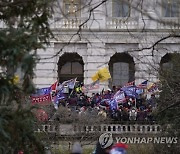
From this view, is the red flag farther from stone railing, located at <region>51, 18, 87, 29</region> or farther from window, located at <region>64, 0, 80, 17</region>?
window, located at <region>64, 0, 80, 17</region>

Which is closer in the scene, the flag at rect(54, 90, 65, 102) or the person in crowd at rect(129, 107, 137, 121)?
the person in crowd at rect(129, 107, 137, 121)

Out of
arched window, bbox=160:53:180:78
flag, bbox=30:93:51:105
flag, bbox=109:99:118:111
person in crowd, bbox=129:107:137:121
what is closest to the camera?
arched window, bbox=160:53:180:78

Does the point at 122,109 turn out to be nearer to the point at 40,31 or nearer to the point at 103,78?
the point at 103,78

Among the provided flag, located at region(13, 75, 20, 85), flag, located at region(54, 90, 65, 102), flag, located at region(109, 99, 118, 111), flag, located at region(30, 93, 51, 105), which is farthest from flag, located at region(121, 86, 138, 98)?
flag, located at region(13, 75, 20, 85)

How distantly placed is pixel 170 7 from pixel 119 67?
2971 cm

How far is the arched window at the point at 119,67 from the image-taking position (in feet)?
129

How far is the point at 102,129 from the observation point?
26.4m

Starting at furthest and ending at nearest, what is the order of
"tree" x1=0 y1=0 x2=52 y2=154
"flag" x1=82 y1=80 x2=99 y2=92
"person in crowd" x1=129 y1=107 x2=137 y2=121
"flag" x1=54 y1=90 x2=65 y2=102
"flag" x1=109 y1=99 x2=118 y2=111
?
"flag" x1=82 y1=80 x2=99 y2=92
"flag" x1=54 y1=90 x2=65 y2=102
"flag" x1=109 y1=99 x2=118 y2=111
"person in crowd" x1=129 y1=107 x2=137 y2=121
"tree" x1=0 y1=0 x2=52 y2=154

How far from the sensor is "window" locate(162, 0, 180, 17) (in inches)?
450

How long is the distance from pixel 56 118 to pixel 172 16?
1368 centimetres

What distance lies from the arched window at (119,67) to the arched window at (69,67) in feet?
7.05

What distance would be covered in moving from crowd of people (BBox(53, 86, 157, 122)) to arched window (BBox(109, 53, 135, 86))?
26.5ft

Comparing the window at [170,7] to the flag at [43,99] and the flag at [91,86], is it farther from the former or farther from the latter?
the flag at [91,86]

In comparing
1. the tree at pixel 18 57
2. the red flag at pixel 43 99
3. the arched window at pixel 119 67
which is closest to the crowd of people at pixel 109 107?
the red flag at pixel 43 99
